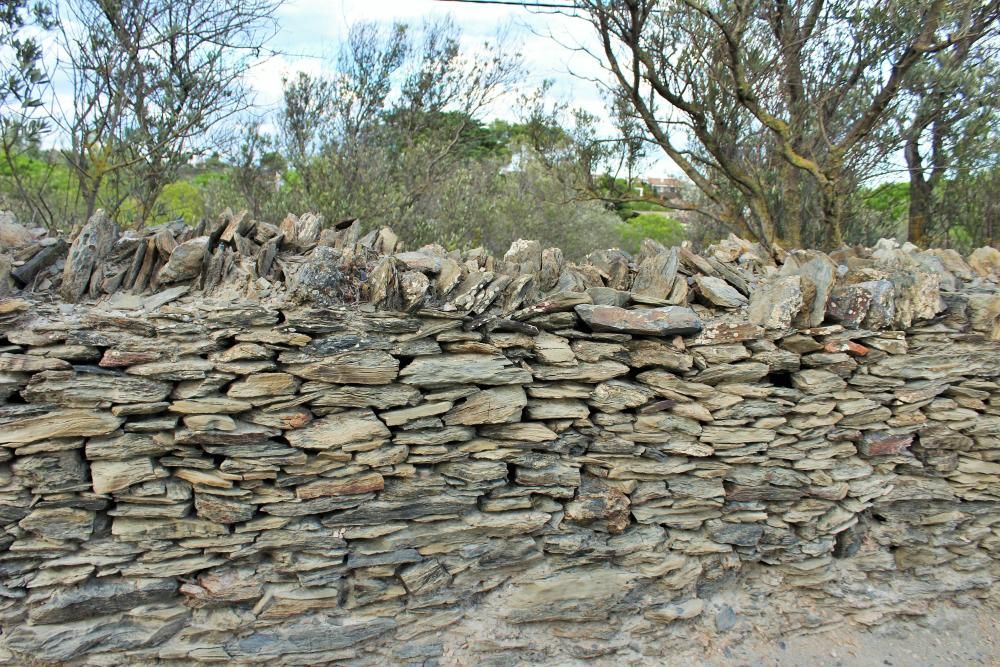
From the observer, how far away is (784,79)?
8.19m

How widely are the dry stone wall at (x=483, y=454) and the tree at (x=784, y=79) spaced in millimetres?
3792

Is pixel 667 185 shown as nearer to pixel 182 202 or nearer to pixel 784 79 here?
pixel 784 79

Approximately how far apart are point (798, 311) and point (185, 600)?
11.9 feet

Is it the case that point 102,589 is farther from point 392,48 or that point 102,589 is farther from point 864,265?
point 392,48

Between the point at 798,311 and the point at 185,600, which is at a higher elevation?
the point at 798,311

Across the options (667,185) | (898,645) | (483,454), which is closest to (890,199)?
(667,185)

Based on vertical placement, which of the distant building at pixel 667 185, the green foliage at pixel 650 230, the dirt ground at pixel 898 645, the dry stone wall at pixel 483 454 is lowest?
the dirt ground at pixel 898 645

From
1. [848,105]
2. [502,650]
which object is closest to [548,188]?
[848,105]

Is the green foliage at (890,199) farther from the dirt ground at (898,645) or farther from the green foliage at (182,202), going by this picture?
the green foliage at (182,202)

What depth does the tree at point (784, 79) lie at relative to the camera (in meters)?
7.07

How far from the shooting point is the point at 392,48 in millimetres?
8148

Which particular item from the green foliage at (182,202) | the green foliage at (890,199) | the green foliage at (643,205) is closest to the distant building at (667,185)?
the green foliage at (643,205)

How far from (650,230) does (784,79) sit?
758cm

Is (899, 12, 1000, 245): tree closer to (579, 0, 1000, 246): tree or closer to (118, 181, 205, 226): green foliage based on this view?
(579, 0, 1000, 246): tree
